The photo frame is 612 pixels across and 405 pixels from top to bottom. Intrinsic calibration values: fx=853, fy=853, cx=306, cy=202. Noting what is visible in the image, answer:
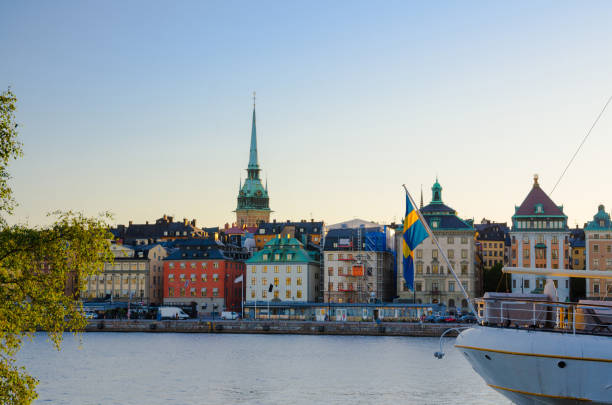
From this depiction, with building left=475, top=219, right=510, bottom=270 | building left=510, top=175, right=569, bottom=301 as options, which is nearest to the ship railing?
building left=510, top=175, right=569, bottom=301

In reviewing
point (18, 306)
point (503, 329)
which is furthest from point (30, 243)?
point (503, 329)

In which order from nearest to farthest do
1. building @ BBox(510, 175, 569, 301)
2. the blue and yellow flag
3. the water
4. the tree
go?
the tree
the blue and yellow flag
the water
building @ BBox(510, 175, 569, 301)

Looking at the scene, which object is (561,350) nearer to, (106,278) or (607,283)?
(607,283)

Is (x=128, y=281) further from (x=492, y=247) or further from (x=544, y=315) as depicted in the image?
(x=544, y=315)

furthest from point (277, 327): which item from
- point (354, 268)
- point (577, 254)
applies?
point (577, 254)

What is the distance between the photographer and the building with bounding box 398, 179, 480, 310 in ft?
409

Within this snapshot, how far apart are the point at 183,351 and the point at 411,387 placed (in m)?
35.3

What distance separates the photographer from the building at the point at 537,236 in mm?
122875

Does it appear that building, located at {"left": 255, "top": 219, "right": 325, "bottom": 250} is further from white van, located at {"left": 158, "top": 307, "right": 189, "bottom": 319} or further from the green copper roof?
white van, located at {"left": 158, "top": 307, "right": 189, "bottom": 319}

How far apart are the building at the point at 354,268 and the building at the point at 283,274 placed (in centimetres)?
318

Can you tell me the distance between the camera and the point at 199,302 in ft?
457

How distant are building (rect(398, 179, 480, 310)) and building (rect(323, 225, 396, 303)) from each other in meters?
5.54

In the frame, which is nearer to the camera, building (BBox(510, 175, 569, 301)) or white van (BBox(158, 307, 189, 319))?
building (BBox(510, 175, 569, 301))

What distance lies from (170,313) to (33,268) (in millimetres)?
108849
